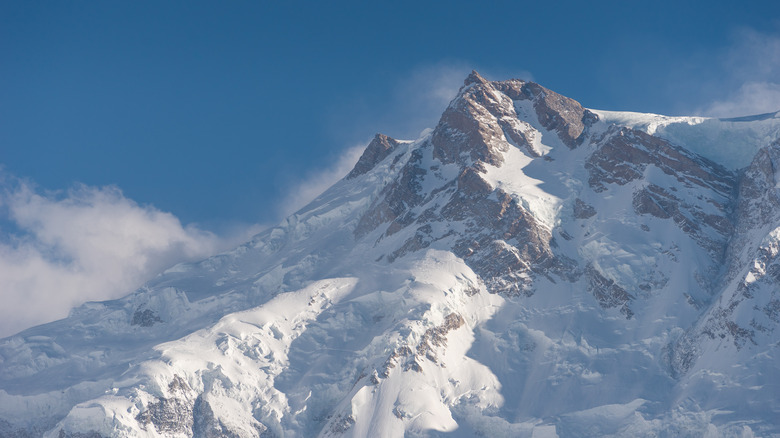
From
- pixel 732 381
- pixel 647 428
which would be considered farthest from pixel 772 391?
pixel 647 428

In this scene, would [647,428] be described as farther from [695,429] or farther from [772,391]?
[772,391]

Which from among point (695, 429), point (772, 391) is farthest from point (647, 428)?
point (772, 391)

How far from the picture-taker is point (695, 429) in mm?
195625

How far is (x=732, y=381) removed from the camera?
19988 cm

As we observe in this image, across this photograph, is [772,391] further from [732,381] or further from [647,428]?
[647,428]

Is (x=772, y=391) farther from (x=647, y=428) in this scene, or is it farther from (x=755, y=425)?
(x=647, y=428)

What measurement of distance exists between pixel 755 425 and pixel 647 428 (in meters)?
21.1

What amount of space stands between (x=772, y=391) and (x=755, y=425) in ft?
33.0

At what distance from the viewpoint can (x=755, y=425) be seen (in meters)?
188

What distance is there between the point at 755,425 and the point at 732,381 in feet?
43.3

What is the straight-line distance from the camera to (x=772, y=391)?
195 m

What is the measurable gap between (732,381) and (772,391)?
8.01 metres

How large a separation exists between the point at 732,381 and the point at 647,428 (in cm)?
1949

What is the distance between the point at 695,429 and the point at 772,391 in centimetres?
1665
